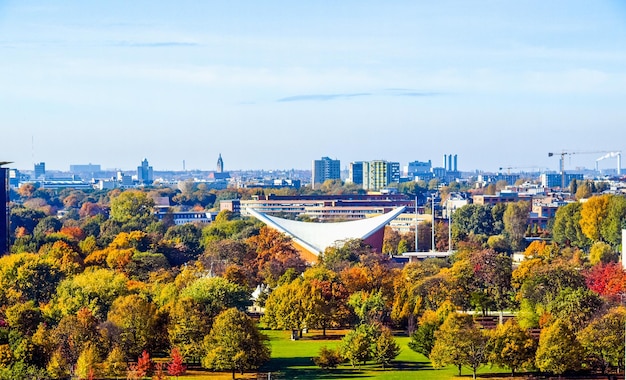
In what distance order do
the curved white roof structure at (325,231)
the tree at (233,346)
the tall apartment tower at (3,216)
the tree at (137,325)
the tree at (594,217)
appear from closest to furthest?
1. the tree at (233,346)
2. the tree at (137,325)
3. the tall apartment tower at (3,216)
4. the curved white roof structure at (325,231)
5. the tree at (594,217)

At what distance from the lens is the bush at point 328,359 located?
28.0 metres

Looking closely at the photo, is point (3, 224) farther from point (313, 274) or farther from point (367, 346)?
point (367, 346)

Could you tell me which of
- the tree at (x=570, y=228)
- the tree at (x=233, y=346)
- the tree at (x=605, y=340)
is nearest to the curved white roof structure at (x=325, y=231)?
the tree at (x=570, y=228)

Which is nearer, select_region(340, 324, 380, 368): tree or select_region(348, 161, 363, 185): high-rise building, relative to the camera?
select_region(340, 324, 380, 368): tree

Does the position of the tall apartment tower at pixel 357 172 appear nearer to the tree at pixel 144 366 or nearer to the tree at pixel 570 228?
the tree at pixel 570 228

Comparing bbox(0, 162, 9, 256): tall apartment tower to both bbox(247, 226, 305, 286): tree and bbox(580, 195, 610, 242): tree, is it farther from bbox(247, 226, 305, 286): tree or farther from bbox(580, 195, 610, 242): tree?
bbox(580, 195, 610, 242): tree

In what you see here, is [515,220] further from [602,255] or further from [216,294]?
[216,294]

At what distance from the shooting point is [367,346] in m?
28.2

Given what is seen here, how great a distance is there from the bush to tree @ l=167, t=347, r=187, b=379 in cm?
294

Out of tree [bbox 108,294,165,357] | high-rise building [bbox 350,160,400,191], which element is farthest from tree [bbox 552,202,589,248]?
high-rise building [bbox 350,160,400,191]

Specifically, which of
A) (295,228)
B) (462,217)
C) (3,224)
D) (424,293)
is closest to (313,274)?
(424,293)

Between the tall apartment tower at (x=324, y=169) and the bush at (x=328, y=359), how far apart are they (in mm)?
127935

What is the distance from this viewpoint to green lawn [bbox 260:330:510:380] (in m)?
27.0

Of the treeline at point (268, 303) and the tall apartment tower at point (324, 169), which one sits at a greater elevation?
the tall apartment tower at point (324, 169)
